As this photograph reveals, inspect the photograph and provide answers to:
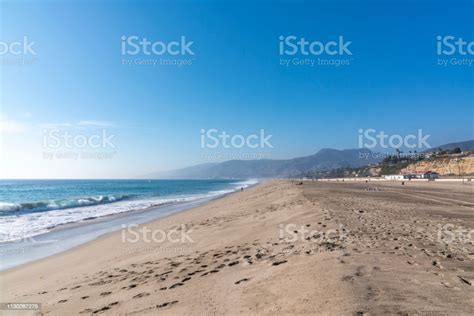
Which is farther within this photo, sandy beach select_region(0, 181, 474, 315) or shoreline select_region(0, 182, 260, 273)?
shoreline select_region(0, 182, 260, 273)

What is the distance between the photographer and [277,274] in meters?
5.41

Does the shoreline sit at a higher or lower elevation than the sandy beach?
lower

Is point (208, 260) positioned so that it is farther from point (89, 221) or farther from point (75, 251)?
point (89, 221)

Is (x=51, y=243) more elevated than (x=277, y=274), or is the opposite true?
(x=277, y=274)

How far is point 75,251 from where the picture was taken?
38.9ft

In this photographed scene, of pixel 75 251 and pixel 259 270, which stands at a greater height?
pixel 259 270

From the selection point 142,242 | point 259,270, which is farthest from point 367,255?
point 142,242

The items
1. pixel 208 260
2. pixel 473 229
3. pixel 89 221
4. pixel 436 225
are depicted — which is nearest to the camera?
pixel 208 260

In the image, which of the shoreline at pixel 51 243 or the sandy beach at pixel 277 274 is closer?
the sandy beach at pixel 277 274

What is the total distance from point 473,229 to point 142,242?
10973 mm

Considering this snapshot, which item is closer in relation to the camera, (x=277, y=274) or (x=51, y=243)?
(x=277, y=274)

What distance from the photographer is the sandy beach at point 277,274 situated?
415cm

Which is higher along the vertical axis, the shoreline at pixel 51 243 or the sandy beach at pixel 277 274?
the sandy beach at pixel 277 274

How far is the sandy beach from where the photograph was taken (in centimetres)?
415
